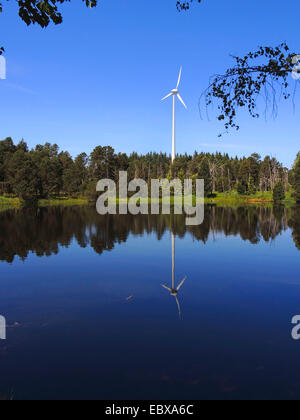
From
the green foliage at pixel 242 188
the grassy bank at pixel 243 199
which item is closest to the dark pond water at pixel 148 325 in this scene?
the grassy bank at pixel 243 199

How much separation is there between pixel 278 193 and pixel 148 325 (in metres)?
112

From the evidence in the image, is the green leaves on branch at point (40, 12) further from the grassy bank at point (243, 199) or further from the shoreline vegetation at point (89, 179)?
the grassy bank at point (243, 199)

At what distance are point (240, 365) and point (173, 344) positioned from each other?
229 cm

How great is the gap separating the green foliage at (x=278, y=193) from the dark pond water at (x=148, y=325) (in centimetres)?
9271

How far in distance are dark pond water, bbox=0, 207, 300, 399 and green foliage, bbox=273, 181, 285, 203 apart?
9271cm

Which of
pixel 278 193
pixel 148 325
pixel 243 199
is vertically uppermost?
pixel 278 193

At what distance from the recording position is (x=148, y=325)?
41.5 feet

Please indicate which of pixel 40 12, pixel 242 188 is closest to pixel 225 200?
pixel 242 188

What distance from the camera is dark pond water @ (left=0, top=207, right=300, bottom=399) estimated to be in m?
8.73

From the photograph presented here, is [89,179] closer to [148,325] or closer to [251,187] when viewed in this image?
[251,187]

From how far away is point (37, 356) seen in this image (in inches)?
404

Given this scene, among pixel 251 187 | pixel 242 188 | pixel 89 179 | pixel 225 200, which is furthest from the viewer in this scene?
pixel 89 179
